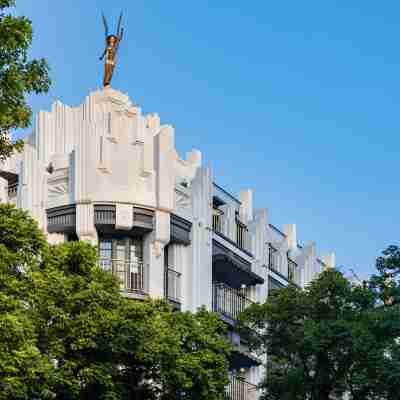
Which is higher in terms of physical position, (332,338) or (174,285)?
(174,285)

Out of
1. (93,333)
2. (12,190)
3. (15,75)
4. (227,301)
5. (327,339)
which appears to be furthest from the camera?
(227,301)

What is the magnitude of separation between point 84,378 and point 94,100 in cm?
1543

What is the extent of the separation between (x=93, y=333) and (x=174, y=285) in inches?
523

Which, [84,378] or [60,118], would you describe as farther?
[60,118]

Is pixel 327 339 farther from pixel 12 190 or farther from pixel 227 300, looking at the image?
pixel 12 190

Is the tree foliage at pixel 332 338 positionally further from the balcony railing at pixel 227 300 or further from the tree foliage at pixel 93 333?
the balcony railing at pixel 227 300

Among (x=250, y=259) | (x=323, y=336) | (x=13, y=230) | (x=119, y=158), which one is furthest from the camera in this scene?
(x=250, y=259)

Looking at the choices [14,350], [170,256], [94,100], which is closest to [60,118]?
[94,100]

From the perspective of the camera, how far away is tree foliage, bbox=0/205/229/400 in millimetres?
32688

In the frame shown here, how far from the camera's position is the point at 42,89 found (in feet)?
82.0

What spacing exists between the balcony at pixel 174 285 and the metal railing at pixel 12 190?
6.22 m

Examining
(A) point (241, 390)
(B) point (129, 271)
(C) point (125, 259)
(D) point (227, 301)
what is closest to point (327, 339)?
(B) point (129, 271)

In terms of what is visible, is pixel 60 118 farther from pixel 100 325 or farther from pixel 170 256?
pixel 100 325

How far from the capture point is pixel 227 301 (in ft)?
172
